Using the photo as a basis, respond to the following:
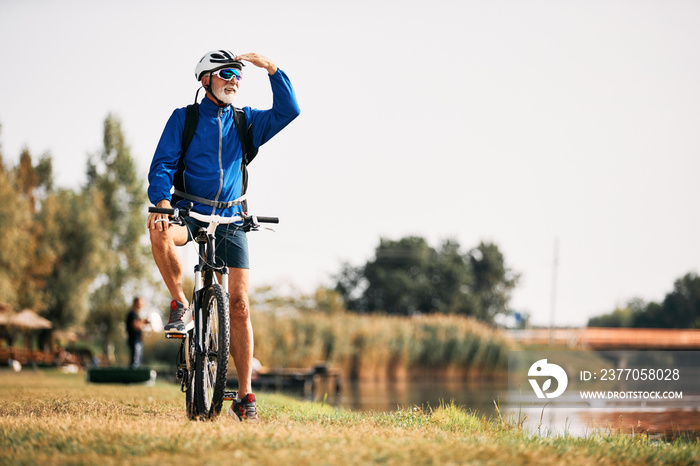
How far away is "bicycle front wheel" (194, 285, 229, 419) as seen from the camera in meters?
4.96

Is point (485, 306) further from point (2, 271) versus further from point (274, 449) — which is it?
point (274, 449)

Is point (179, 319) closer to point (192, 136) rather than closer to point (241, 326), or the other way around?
point (241, 326)

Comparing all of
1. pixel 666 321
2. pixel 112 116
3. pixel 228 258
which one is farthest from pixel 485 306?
pixel 228 258

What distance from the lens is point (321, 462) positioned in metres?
3.41

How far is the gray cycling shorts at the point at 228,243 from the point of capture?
5.41 meters

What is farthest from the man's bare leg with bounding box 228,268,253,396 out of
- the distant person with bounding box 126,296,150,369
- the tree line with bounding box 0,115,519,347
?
the tree line with bounding box 0,115,519,347

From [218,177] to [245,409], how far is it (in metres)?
1.62

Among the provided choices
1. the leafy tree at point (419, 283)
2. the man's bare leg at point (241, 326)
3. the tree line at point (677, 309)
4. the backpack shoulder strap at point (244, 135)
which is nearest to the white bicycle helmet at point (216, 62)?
the backpack shoulder strap at point (244, 135)

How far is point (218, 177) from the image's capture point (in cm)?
545

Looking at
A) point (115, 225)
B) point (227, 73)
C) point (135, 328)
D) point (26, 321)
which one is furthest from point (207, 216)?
point (115, 225)

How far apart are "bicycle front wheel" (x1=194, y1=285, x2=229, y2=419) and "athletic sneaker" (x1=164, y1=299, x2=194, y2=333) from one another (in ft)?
0.50

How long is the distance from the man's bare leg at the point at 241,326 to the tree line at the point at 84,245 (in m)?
26.3

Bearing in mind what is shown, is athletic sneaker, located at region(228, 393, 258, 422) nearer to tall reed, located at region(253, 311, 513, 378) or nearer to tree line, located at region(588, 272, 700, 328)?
tall reed, located at region(253, 311, 513, 378)

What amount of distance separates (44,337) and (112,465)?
40.6 m
